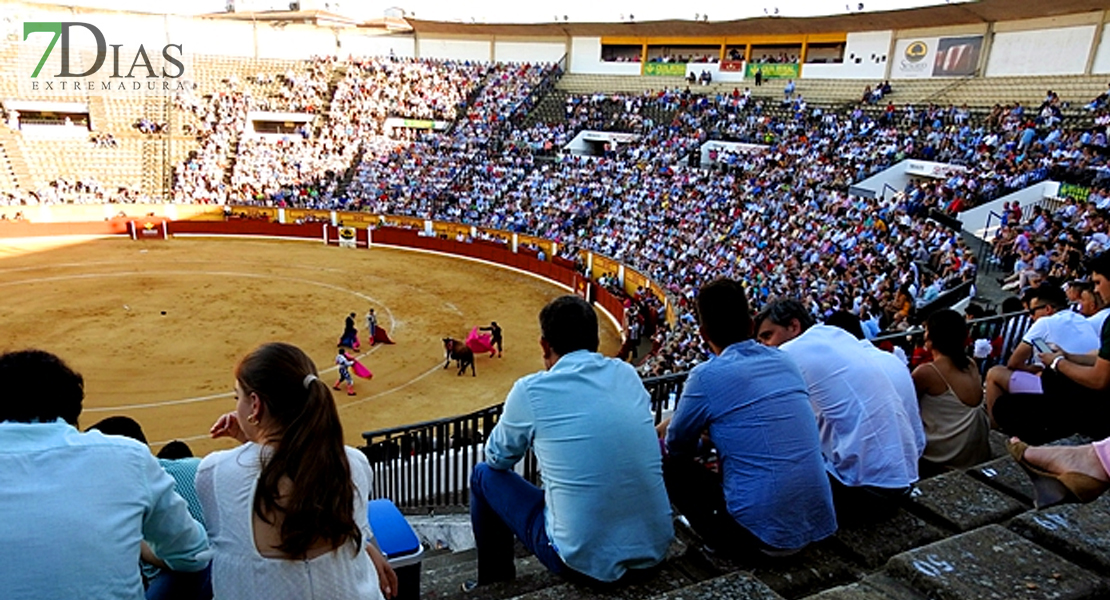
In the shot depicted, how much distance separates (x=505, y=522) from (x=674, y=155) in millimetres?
29288

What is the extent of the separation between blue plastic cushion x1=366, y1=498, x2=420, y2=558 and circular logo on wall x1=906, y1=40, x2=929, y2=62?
34.6 meters

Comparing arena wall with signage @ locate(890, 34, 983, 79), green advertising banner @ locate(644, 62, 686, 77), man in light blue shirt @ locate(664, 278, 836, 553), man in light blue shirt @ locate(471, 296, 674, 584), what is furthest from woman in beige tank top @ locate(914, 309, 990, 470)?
green advertising banner @ locate(644, 62, 686, 77)

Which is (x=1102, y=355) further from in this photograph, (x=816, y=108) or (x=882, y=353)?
(x=816, y=108)

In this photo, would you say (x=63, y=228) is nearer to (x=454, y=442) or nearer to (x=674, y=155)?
(x=674, y=155)

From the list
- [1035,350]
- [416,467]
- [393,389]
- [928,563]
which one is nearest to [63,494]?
[928,563]

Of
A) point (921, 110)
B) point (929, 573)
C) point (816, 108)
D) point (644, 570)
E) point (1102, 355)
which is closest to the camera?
point (929, 573)

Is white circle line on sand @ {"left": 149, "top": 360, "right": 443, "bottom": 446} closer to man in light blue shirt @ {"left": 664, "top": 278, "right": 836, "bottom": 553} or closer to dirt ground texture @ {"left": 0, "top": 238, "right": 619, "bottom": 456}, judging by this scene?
dirt ground texture @ {"left": 0, "top": 238, "right": 619, "bottom": 456}

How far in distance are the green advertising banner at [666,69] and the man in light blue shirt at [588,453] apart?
39964mm

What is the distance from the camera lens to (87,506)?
6.57 ft

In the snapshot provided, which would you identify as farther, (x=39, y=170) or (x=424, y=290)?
(x=39, y=170)

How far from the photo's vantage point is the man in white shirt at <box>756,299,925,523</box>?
3.44m

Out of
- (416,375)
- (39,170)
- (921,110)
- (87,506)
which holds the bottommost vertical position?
(416,375)

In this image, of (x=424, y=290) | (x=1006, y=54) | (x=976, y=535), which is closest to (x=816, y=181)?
(x=1006, y=54)

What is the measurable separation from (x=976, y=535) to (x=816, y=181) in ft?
73.5
